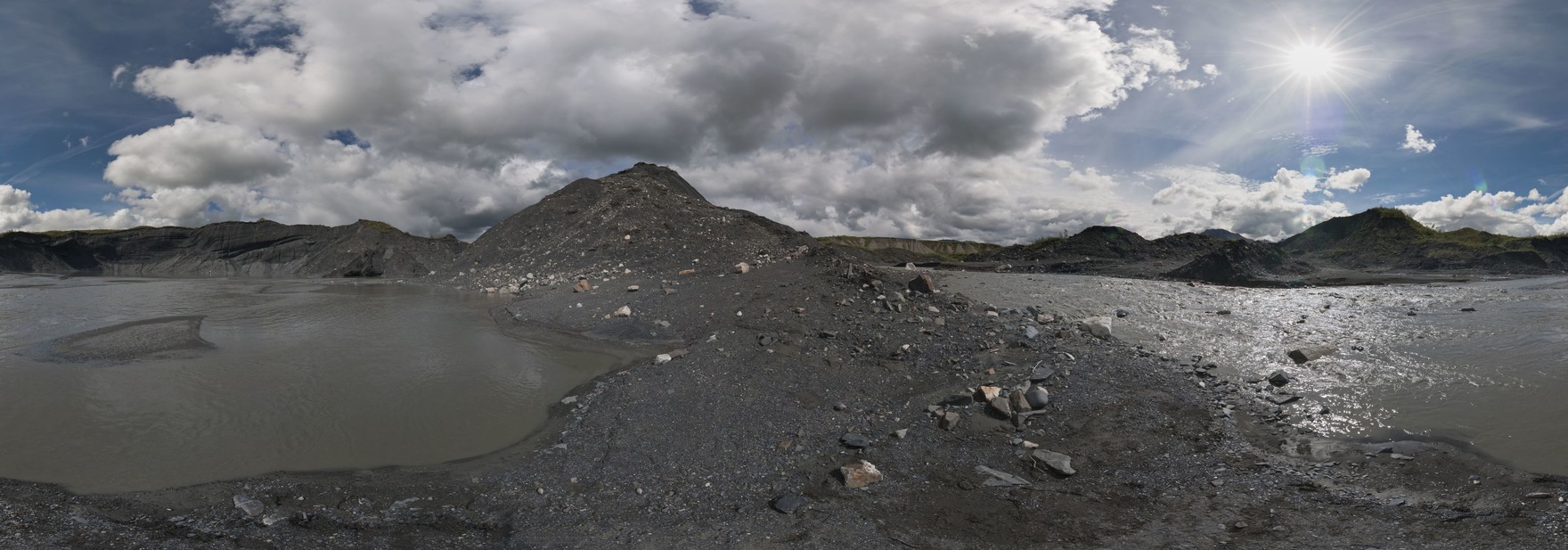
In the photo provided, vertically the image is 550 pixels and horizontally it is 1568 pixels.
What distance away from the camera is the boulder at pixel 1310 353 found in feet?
28.1

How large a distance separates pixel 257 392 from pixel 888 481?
8.43m

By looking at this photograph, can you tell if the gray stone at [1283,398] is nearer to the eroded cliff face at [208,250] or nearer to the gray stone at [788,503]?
the gray stone at [788,503]

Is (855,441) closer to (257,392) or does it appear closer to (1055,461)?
(1055,461)

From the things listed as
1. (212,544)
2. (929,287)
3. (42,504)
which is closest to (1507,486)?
(929,287)

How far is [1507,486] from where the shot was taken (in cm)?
433

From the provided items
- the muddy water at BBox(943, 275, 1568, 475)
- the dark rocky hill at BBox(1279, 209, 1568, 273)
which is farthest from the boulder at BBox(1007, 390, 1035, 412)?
the dark rocky hill at BBox(1279, 209, 1568, 273)

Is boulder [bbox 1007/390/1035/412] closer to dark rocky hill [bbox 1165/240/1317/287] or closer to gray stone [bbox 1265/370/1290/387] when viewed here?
gray stone [bbox 1265/370/1290/387]

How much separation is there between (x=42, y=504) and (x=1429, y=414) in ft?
41.8

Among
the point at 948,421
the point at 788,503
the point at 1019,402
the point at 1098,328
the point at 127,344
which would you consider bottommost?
the point at 788,503

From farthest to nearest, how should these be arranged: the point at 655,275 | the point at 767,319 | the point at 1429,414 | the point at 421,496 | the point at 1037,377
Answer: the point at 655,275 < the point at 767,319 < the point at 1037,377 < the point at 1429,414 < the point at 421,496

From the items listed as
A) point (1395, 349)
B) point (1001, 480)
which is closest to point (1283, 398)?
point (1001, 480)

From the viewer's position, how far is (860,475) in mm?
4801

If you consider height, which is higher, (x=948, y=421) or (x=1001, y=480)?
(x=948, y=421)

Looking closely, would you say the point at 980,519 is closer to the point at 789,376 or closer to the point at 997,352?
the point at 789,376
